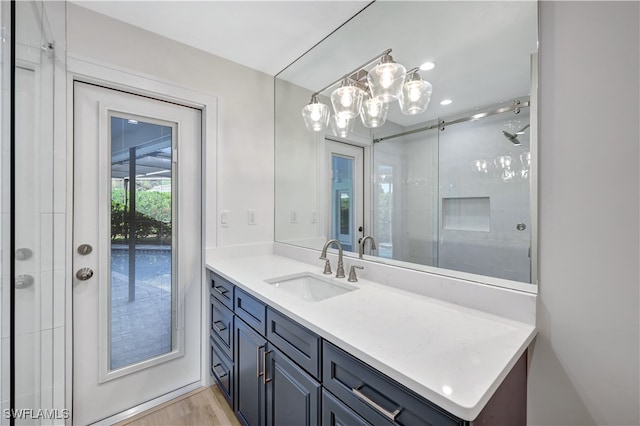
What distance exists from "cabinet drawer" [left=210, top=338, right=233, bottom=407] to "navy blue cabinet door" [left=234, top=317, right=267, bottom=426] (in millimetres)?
107

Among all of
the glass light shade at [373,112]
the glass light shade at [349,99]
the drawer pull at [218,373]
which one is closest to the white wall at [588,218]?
the glass light shade at [373,112]

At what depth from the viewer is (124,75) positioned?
5.19 feet

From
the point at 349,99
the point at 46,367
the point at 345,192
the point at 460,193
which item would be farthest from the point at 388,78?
the point at 46,367

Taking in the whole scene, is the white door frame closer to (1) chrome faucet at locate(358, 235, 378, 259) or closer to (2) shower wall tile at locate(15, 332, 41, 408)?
(2) shower wall tile at locate(15, 332, 41, 408)

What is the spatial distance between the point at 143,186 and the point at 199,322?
3.40 ft

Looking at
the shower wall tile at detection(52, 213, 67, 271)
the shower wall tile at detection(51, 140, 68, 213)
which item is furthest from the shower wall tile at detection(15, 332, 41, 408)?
the shower wall tile at detection(51, 140, 68, 213)

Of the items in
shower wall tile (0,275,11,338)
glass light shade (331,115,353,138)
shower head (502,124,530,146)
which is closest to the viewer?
shower wall tile (0,275,11,338)

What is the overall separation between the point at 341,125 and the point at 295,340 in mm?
1418

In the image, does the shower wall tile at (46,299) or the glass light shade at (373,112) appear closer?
the shower wall tile at (46,299)

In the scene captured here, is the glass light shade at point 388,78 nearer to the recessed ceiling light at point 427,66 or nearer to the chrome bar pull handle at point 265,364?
the recessed ceiling light at point 427,66

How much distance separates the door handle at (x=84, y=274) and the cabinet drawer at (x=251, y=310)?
878 mm

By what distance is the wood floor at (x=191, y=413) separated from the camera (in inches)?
62.6

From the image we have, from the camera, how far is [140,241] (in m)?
1.71

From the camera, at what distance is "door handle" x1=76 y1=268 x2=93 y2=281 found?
1.51 meters
